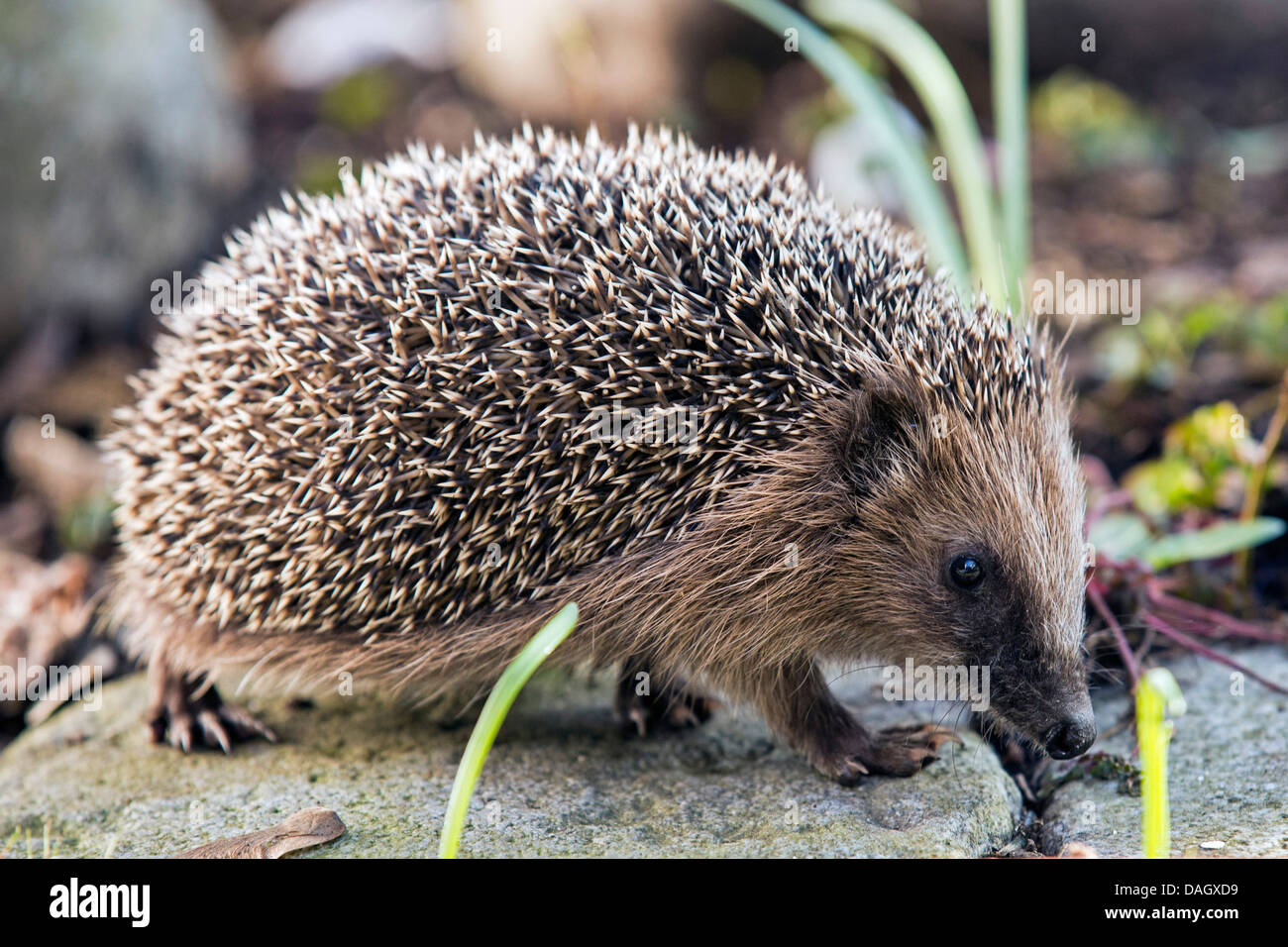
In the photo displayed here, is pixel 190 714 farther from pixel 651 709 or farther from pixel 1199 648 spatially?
pixel 1199 648

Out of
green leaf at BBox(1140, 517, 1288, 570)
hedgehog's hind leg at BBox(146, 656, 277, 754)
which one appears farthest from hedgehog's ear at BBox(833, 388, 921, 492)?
hedgehog's hind leg at BBox(146, 656, 277, 754)

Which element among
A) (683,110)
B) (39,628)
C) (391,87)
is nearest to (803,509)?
(39,628)

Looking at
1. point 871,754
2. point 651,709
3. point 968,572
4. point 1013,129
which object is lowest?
point 871,754

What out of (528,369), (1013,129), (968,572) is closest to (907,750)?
(968,572)

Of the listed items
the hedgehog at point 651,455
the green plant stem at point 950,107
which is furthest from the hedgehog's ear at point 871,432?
the green plant stem at point 950,107
